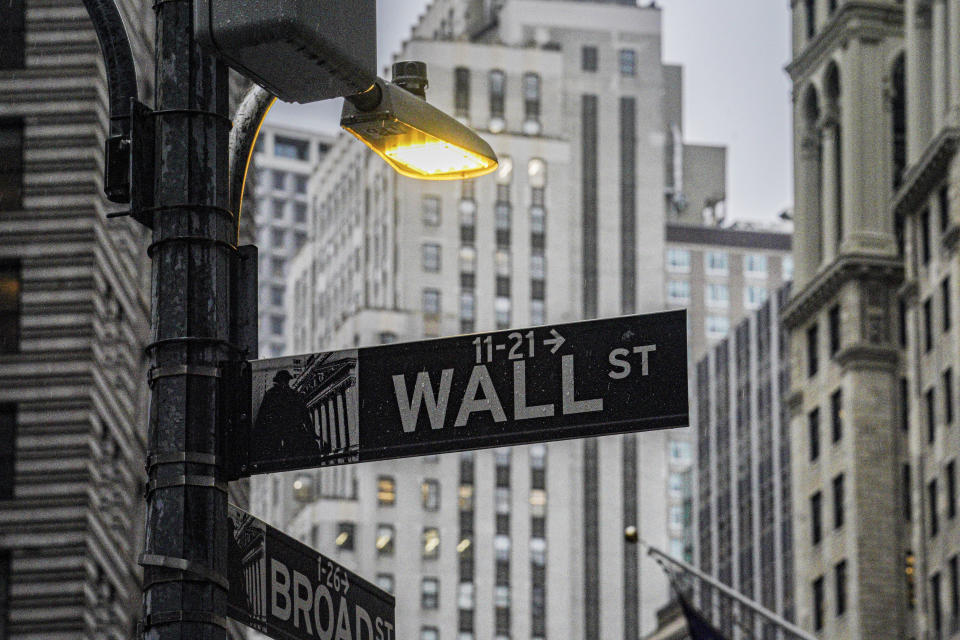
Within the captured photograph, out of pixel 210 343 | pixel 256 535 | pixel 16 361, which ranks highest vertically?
pixel 16 361

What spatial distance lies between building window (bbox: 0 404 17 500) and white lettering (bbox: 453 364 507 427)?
36329 mm

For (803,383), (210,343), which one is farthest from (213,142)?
(803,383)

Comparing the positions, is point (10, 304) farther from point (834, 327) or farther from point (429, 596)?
point (429, 596)

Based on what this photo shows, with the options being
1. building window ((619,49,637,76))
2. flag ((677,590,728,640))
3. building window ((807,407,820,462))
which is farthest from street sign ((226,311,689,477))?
building window ((619,49,637,76))

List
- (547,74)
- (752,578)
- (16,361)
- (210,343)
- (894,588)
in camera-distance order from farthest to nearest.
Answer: (547,74), (752,578), (894,588), (16,361), (210,343)

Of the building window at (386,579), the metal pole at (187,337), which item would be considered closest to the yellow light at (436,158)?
the metal pole at (187,337)

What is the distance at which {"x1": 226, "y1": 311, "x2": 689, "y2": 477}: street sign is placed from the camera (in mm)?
8078

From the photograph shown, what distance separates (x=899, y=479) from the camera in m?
91.7

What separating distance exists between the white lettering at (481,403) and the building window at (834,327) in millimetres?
88858

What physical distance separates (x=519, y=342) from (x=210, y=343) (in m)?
1.19

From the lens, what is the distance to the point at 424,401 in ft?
26.9

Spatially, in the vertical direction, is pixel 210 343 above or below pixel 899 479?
below

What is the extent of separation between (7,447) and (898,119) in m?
64.3

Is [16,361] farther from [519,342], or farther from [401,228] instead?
[401,228]
